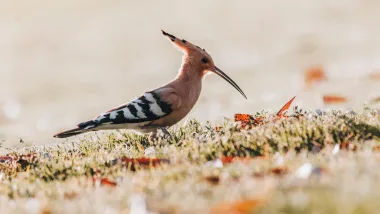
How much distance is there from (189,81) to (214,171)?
2.90m

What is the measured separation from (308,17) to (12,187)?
490 inches

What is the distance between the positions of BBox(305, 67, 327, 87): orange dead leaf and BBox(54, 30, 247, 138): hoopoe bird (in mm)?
4630

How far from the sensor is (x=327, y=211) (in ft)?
11.6

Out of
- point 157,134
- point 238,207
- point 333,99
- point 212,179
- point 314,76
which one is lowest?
point 238,207

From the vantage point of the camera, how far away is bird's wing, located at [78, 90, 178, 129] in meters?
7.09

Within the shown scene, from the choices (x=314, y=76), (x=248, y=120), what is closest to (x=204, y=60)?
(x=248, y=120)

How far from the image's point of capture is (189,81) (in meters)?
7.54

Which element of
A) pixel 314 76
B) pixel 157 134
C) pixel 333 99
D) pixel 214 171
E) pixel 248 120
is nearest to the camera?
pixel 214 171

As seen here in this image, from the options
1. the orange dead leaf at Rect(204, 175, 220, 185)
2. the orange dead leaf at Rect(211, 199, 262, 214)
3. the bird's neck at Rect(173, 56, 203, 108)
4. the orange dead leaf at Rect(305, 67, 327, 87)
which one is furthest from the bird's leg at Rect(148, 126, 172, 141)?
the orange dead leaf at Rect(305, 67, 327, 87)

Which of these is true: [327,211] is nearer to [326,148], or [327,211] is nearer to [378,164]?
[378,164]

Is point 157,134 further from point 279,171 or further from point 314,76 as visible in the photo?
point 314,76

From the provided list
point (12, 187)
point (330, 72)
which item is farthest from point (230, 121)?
Answer: point (330, 72)

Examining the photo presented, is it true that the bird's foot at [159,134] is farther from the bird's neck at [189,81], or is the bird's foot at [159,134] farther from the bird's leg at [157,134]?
the bird's neck at [189,81]

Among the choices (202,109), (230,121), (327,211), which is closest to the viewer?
(327,211)
